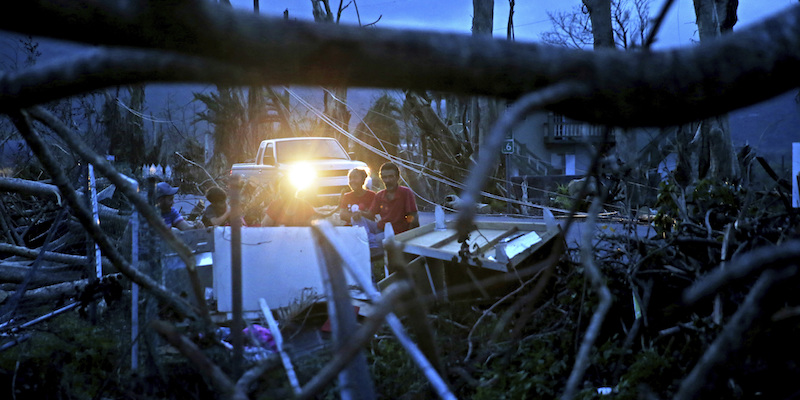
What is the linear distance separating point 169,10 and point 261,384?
1.93m

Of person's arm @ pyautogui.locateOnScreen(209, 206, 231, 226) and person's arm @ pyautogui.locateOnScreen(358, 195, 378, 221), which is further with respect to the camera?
person's arm @ pyautogui.locateOnScreen(358, 195, 378, 221)

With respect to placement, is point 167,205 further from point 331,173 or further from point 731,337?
point 331,173

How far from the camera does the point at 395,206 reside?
7816 mm

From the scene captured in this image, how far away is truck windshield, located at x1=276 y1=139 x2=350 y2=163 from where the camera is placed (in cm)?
1525

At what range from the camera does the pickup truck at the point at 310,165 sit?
14.1 m

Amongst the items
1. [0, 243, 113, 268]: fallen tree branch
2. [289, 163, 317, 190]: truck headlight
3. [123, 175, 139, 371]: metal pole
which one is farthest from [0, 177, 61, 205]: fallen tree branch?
[289, 163, 317, 190]: truck headlight

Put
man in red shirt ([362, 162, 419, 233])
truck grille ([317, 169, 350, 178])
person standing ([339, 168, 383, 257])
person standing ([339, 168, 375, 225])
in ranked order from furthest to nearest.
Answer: truck grille ([317, 169, 350, 178]) → person standing ([339, 168, 375, 225]) → man in red shirt ([362, 162, 419, 233]) → person standing ([339, 168, 383, 257])

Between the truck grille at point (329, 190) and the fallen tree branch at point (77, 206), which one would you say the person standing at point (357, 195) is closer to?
the fallen tree branch at point (77, 206)

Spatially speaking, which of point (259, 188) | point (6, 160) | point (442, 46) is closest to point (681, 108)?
point (442, 46)

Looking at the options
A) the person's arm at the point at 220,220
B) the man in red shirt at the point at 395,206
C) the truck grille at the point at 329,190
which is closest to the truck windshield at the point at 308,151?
the truck grille at the point at 329,190

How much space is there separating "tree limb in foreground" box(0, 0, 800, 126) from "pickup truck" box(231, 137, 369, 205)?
462 inches

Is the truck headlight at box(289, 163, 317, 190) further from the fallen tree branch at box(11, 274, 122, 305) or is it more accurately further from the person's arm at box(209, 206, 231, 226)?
the fallen tree branch at box(11, 274, 122, 305)

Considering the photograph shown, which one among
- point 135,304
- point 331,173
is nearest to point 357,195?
point 135,304

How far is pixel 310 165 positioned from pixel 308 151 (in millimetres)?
1067
